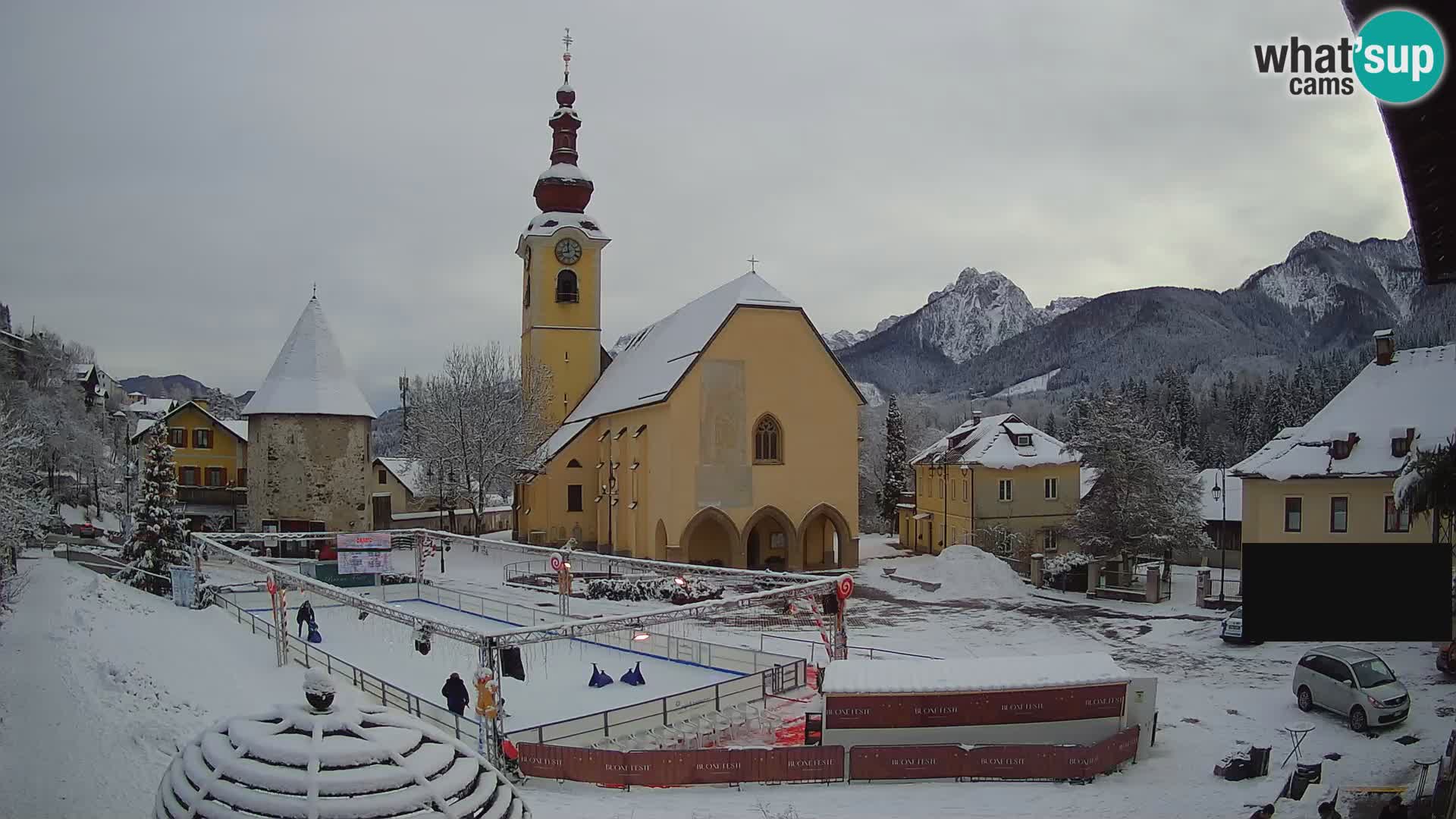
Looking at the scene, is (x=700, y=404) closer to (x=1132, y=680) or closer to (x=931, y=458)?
(x=931, y=458)

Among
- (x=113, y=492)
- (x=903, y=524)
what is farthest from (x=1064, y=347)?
(x=113, y=492)

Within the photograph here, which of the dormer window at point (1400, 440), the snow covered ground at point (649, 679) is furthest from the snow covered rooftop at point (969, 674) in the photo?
the dormer window at point (1400, 440)

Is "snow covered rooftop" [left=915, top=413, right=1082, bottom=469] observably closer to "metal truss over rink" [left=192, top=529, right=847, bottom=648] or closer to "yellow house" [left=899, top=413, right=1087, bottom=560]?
"yellow house" [left=899, top=413, right=1087, bottom=560]

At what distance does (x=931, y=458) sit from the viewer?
44.7m

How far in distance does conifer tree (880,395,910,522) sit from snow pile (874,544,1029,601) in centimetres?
2148

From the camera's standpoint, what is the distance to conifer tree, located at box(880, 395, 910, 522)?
2202 inches

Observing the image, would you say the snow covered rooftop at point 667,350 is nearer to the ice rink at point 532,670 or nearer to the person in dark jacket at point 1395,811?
the ice rink at point 532,670

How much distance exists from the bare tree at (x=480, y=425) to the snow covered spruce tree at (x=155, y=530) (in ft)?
48.3

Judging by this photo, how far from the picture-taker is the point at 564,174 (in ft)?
161

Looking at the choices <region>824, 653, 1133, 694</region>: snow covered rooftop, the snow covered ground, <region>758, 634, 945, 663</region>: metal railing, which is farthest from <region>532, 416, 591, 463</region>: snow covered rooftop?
<region>824, 653, 1133, 694</region>: snow covered rooftop

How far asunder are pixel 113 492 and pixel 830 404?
104ft

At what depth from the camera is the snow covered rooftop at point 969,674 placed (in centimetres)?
1428

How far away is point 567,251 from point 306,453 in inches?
697
